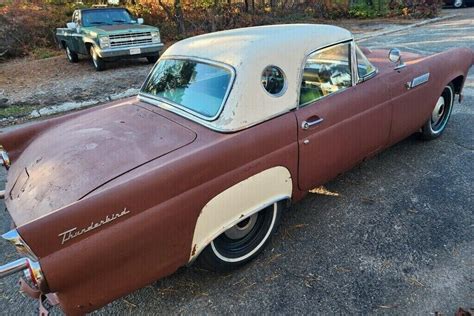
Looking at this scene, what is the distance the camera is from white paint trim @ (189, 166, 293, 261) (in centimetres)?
219

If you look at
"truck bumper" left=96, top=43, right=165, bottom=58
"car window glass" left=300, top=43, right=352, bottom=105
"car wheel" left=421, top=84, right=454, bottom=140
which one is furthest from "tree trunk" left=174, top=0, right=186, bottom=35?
"car window glass" left=300, top=43, right=352, bottom=105

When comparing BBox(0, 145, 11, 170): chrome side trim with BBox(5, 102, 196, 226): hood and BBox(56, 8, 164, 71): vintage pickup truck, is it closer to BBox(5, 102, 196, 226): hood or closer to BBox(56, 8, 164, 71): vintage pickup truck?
BBox(5, 102, 196, 226): hood

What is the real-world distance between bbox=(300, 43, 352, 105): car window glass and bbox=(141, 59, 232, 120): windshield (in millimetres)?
648

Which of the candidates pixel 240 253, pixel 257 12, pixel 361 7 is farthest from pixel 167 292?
pixel 361 7

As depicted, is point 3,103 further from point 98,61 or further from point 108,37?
point 108,37

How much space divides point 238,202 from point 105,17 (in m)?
9.24

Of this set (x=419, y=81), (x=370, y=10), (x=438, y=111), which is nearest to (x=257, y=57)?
(x=419, y=81)

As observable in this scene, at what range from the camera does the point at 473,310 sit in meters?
2.09

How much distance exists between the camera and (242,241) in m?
2.66

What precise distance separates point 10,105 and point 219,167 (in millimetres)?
6243

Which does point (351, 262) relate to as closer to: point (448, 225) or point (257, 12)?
point (448, 225)

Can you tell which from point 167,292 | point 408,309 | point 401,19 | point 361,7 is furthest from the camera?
point 361,7

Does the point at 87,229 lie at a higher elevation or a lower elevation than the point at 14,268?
higher

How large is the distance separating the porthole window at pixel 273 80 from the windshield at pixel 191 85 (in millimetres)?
263
